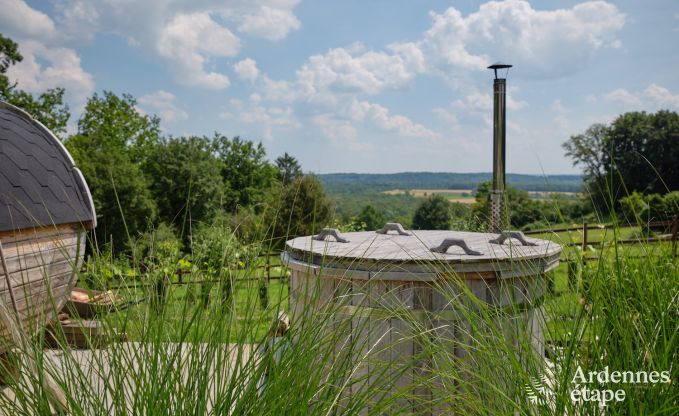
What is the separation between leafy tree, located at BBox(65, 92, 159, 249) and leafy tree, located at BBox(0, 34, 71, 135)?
49.4 inches

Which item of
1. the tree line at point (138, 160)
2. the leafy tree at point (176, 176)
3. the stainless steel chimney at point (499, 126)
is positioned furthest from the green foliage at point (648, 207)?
the leafy tree at point (176, 176)

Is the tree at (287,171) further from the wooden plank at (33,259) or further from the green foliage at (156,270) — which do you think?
the wooden plank at (33,259)

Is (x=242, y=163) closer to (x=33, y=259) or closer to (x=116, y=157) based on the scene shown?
(x=116, y=157)

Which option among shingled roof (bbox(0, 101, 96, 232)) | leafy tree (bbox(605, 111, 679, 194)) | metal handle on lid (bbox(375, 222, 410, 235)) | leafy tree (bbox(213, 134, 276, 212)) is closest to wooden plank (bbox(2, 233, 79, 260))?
shingled roof (bbox(0, 101, 96, 232))

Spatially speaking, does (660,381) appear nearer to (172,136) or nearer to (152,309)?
(152,309)

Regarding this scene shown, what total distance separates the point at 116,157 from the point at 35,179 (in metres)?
24.1

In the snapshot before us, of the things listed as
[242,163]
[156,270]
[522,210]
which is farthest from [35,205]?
[242,163]

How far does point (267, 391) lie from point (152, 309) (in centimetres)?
38

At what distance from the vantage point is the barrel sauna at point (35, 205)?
340cm

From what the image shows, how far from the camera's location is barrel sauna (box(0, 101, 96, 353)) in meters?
3.40

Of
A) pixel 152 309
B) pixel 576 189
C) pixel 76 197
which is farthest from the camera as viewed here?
pixel 76 197

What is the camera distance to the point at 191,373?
1.32 m

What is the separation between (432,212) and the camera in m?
36.9

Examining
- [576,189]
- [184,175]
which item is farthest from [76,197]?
[184,175]
